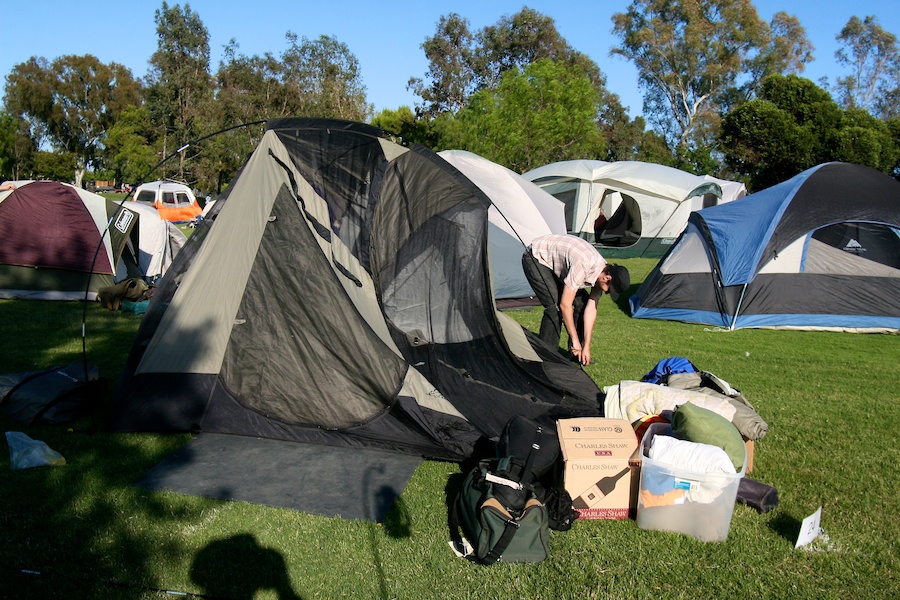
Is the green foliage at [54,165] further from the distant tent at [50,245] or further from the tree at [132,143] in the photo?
the distant tent at [50,245]

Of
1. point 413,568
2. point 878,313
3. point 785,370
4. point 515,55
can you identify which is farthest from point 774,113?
point 413,568

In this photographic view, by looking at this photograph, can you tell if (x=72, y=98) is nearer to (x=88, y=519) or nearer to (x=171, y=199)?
(x=171, y=199)

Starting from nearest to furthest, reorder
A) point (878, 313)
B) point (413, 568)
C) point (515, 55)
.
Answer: point (413, 568), point (878, 313), point (515, 55)

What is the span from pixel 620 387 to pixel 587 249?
1.59 meters

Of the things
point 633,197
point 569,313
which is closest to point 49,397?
point 569,313

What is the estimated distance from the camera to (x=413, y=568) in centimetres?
354

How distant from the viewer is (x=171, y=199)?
2712cm

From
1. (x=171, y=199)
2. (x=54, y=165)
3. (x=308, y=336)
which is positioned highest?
(x=54, y=165)

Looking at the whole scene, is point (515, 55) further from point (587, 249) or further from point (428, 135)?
point (587, 249)

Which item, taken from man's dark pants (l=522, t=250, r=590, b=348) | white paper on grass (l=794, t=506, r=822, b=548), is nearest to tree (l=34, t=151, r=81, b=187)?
man's dark pants (l=522, t=250, r=590, b=348)

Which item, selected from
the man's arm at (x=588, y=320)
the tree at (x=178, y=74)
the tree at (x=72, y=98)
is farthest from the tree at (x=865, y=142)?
the tree at (x=72, y=98)

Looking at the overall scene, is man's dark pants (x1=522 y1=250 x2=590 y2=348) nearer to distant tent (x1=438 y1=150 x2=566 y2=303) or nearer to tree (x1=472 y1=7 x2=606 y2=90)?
distant tent (x1=438 y1=150 x2=566 y2=303)

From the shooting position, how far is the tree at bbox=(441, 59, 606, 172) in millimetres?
24125

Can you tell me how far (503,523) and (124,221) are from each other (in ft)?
28.5
